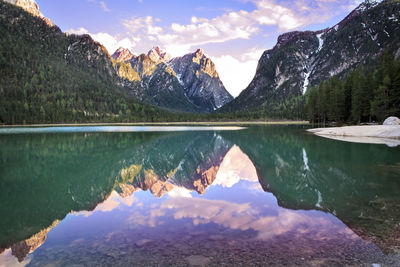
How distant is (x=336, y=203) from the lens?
42.9 feet

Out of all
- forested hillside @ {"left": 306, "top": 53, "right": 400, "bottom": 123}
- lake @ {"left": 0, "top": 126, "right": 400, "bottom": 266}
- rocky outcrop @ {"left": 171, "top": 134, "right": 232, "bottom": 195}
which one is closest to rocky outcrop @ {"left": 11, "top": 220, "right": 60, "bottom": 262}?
lake @ {"left": 0, "top": 126, "right": 400, "bottom": 266}

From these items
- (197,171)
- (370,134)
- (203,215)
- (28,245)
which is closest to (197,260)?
(203,215)

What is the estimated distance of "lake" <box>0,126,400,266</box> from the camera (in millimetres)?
7945

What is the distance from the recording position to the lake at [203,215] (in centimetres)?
795

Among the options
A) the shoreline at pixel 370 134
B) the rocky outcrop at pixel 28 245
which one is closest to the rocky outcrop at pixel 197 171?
the rocky outcrop at pixel 28 245

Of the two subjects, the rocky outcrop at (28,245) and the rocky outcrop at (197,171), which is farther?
the rocky outcrop at (197,171)

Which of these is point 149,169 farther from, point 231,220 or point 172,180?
point 231,220

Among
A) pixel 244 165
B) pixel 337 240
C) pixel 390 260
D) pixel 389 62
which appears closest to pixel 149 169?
pixel 244 165

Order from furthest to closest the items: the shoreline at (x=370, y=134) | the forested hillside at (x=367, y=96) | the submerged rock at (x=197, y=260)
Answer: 1. the forested hillside at (x=367, y=96)
2. the shoreline at (x=370, y=134)
3. the submerged rock at (x=197, y=260)

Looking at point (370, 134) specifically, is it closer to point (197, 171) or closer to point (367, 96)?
point (367, 96)

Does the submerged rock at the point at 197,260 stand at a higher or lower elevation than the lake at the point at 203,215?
higher

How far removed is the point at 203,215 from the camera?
12.2m

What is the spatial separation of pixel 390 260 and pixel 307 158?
2180 centimetres

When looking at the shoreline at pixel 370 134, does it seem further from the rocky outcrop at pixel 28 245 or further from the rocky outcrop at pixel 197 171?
the rocky outcrop at pixel 28 245
